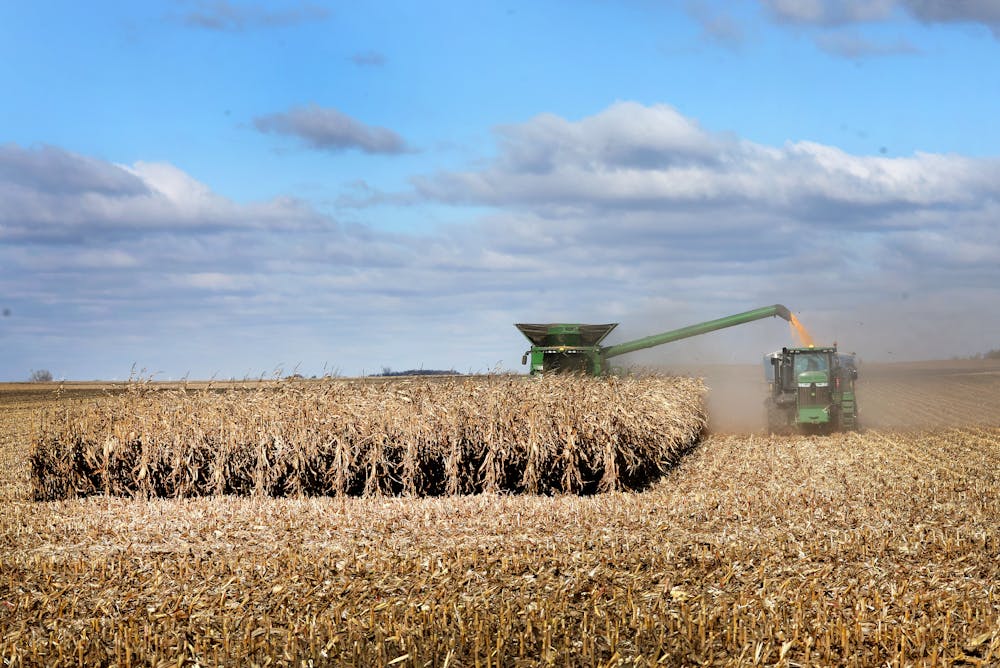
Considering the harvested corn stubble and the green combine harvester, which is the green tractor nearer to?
the green combine harvester

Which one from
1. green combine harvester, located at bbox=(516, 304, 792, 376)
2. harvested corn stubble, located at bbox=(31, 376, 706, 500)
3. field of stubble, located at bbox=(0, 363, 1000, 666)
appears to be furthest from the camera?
green combine harvester, located at bbox=(516, 304, 792, 376)

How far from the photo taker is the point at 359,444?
15.5 m

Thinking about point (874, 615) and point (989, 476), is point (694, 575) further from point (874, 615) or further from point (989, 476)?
point (989, 476)

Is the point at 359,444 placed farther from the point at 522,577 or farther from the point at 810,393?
the point at 810,393

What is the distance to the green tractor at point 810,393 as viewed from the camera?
76.8ft

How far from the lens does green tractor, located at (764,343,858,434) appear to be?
23.4 meters

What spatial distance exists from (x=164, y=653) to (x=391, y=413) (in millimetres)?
8366

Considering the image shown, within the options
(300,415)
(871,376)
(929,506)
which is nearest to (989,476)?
(929,506)

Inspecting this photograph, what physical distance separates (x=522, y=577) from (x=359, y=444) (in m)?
6.78

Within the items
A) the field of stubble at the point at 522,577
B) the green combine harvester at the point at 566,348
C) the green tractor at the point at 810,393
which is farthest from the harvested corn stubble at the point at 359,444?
the green tractor at the point at 810,393

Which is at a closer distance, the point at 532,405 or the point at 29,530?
the point at 29,530

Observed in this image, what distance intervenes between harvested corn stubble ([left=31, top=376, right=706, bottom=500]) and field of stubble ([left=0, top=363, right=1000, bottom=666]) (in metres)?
0.76

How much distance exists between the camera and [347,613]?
26.5ft

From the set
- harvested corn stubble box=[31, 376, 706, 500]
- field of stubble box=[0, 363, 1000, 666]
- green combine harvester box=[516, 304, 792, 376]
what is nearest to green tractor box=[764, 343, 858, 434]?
green combine harvester box=[516, 304, 792, 376]
